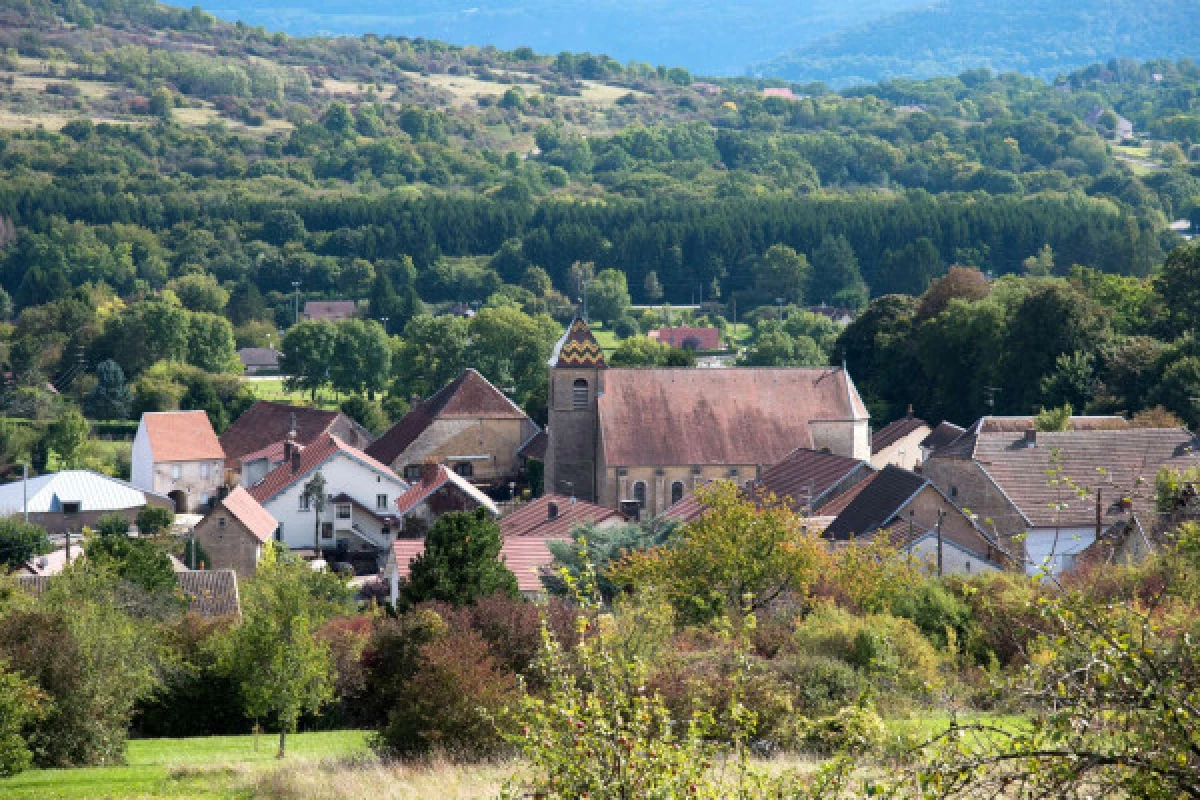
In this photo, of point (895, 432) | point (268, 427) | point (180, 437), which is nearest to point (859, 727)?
point (895, 432)

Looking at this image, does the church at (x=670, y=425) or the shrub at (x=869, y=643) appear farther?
the church at (x=670, y=425)

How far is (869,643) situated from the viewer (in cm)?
2597

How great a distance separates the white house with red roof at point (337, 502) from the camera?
59406 millimetres

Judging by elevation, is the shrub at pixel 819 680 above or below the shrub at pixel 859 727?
below

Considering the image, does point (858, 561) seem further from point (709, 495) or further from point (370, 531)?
point (370, 531)

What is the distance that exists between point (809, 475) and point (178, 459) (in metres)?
29.6

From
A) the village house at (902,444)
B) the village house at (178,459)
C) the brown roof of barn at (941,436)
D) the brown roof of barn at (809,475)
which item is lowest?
the village house at (178,459)

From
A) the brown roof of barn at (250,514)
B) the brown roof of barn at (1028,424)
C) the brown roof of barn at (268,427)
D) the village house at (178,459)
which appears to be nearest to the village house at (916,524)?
the brown roof of barn at (1028,424)

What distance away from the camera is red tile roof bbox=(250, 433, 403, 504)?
196 ft

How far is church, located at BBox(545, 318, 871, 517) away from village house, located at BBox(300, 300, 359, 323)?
247ft

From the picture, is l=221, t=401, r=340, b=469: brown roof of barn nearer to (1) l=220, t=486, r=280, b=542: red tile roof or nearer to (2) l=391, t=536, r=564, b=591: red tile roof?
(1) l=220, t=486, r=280, b=542: red tile roof

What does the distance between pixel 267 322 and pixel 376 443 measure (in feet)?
198

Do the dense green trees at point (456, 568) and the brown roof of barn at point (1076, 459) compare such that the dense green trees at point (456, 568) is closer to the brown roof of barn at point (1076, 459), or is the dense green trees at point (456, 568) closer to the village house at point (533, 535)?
the village house at point (533, 535)

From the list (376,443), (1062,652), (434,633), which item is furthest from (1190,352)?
(1062,652)
